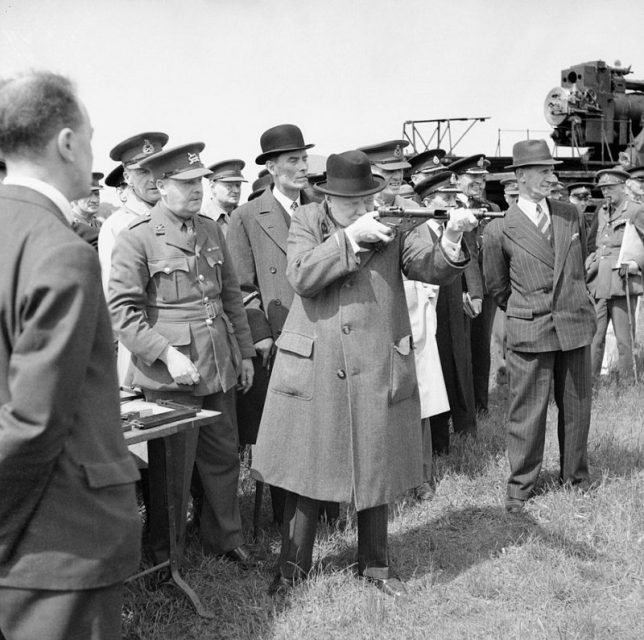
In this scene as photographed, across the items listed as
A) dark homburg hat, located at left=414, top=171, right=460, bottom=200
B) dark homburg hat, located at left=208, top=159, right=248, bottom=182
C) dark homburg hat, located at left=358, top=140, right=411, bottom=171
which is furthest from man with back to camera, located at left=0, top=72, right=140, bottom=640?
dark homburg hat, located at left=208, top=159, right=248, bottom=182

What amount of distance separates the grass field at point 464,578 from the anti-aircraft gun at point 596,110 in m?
14.0

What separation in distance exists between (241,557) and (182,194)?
6.29ft

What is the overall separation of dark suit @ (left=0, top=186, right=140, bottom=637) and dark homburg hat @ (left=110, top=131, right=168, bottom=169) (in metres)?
2.94

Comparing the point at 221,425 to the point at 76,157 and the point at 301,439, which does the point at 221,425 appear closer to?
the point at 301,439

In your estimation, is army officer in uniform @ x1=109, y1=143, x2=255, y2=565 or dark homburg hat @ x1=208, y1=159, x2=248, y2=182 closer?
army officer in uniform @ x1=109, y1=143, x2=255, y2=565

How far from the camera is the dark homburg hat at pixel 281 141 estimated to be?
5.21 meters

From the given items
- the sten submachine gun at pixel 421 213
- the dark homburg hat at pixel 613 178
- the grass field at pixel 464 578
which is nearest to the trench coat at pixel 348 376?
the sten submachine gun at pixel 421 213

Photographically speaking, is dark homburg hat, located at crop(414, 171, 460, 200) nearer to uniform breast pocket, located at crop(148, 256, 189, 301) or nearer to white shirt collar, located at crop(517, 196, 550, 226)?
white shirt collar, located at crop(517, 196, 550, 226)

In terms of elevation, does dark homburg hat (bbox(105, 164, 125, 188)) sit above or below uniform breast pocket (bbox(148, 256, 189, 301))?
above

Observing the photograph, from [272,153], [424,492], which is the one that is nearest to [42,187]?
[272,153]

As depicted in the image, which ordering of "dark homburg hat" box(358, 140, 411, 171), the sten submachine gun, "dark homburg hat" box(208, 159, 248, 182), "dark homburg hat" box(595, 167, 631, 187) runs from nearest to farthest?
the sten submachine gun → "dark homburg hat" box(358, 140, 411, 171) → "dark homburg hat" box(208, 159, 248, 182) → "dark homburg hat" box(595, 167, 631, 187)

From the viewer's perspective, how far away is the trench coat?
386 cm

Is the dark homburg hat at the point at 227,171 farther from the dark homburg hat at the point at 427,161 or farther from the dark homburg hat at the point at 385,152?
the dark homburg hat at the point at 385,152

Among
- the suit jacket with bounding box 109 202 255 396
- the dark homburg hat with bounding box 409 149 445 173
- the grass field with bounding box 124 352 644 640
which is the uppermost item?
the dark homburg hat with bounding box 409 149 445 173
